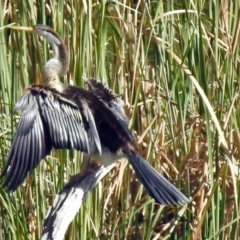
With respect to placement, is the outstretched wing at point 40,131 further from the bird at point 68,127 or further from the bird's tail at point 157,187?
the bird's tail at point 157,187

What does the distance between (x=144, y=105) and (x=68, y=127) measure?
445 millimetres

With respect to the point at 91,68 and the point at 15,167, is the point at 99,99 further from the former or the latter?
the point at 15,167

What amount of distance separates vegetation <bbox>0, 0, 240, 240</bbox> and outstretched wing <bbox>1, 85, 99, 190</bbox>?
0.15 meters

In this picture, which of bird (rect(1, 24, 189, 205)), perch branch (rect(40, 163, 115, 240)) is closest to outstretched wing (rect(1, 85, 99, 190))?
bird (rect(1, 24, 189, 205))

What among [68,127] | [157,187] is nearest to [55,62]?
[68,127]

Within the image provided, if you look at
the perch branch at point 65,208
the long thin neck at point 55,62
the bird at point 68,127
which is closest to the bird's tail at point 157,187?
the bird at point 68,127

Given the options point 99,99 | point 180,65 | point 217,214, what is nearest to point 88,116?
point 99,99

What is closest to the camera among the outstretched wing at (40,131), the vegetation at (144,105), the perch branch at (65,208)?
the perch branch at (65,208)

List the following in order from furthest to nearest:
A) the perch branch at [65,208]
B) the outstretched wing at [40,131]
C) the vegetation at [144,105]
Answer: the vegetation at [144,105]
the outstretched wing at [40,131]
the perch branch at [65,208]

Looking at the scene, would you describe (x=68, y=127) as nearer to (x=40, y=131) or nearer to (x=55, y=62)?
(x=40, y=131)

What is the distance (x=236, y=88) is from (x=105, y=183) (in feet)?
2.03

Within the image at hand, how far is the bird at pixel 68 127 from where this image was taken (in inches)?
113

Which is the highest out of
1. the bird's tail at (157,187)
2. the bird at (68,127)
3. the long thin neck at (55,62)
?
the long thin neck at (55,62)

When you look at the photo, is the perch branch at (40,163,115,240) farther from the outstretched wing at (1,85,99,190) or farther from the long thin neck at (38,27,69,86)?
the long thin neck at (38,27,69,86)
